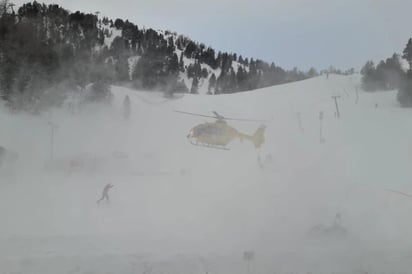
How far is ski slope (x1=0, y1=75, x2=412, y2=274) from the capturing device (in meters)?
7.71

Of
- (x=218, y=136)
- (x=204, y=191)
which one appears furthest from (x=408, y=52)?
(x=204, y=191)

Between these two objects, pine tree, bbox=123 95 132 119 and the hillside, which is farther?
pine tree, bbox=123 95 132 119

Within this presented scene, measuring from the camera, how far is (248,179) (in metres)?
15.7

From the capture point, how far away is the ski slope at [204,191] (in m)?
7.71

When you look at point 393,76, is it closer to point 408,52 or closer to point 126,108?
point 408,52

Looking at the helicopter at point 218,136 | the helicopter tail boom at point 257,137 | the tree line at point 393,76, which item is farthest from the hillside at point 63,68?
the tree line at point 393,76

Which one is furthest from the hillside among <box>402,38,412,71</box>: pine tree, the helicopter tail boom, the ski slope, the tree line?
<box>402,38,412,71</box>: pine tree

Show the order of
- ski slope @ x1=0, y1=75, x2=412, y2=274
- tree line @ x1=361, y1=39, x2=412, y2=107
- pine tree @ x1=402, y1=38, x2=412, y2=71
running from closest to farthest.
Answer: ski slope @ x1=0, y1=75, x2=412, y2=274, tree line @ x1=361, y1=39, x2=412, y2=107, pine tree @ x1=402, y1=38, x2=412, y2=71

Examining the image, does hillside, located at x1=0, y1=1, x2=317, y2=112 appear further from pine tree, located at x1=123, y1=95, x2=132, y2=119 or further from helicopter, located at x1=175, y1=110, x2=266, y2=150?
helicopter, located at x1=175, y1=110, x2=266, y2=150

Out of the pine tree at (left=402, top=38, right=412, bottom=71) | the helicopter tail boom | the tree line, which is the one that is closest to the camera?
the helicopter tail boom

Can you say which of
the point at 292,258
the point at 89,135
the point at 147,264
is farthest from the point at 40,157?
the point at 292,258

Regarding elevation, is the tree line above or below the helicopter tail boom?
above

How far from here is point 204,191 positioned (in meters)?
14.4

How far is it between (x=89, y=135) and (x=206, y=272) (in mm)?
17337
